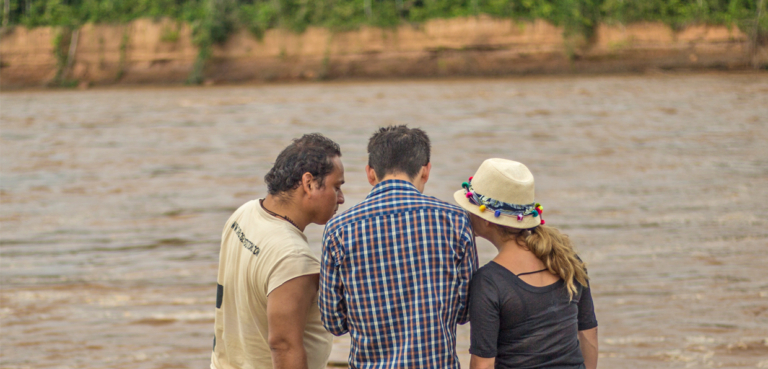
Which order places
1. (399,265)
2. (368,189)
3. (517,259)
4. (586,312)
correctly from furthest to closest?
(368,189)
(586,312)
(517,259)
(399,265)

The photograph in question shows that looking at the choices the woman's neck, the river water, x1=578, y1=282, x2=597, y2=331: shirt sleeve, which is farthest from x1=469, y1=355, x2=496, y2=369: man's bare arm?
the river water

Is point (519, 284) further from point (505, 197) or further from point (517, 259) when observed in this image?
point (505, 197)

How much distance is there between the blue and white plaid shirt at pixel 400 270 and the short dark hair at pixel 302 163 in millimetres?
256

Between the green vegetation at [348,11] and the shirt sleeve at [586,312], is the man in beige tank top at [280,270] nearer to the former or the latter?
the shirt sleeve at [586,312]

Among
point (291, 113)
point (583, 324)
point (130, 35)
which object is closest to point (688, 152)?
point (583, 324)

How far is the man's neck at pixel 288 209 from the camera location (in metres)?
2.55

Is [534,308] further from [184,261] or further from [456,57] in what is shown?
[456,57]

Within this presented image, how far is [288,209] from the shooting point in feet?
8.40

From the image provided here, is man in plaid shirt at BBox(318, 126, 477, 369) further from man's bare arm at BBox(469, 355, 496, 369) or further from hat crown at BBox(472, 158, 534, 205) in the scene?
hat crown at BBox(472, 158, 534, 205)

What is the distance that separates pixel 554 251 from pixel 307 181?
2.78ft

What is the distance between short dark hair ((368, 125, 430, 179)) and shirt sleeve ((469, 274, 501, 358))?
0.41 meters

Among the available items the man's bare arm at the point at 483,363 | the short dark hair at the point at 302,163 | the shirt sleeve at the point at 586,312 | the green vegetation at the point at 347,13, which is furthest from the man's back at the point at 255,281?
the green vegetation at the point at 347,13

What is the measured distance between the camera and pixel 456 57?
4053 cm

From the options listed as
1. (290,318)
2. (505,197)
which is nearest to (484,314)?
(505,197)
